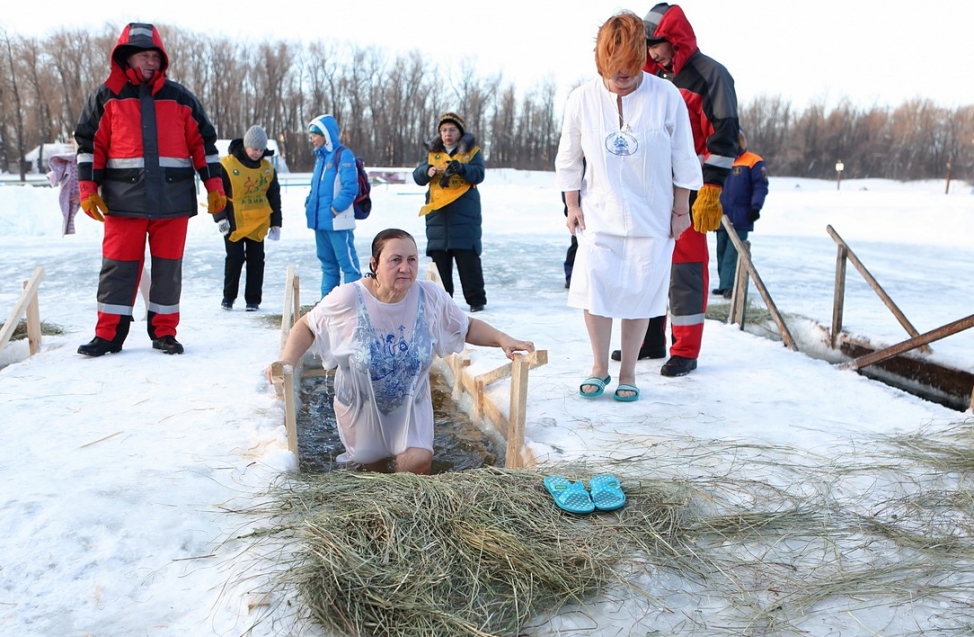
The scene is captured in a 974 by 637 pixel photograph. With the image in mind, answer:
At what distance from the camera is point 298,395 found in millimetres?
4688

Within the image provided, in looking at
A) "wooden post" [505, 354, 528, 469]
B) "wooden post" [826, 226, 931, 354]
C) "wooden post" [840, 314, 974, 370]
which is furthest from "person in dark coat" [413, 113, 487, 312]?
"wooden post" [505, 354, 528, 469]

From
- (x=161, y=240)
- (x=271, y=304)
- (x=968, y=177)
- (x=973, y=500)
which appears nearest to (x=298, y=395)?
(x=161, y=240)

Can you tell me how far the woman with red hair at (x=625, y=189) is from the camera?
3584 mm

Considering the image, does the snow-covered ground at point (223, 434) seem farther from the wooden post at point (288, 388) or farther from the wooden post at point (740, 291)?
the wooden post at point (740, 291)

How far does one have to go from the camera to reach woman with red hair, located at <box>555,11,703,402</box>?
3584 millimetres

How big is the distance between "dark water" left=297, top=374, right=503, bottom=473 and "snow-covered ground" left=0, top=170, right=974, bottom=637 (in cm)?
28

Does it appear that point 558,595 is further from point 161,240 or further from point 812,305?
point 812,305

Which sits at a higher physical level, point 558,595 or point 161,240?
point 161,240

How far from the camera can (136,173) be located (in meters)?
4.59

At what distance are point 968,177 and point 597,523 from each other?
2300 inches

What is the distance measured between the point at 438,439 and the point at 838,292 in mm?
3136

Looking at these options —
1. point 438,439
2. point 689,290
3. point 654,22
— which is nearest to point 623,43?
point 654,22

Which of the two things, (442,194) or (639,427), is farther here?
(442,194)

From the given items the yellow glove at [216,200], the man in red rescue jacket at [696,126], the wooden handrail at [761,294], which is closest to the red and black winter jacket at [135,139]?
the yellow glove at [216,200]
